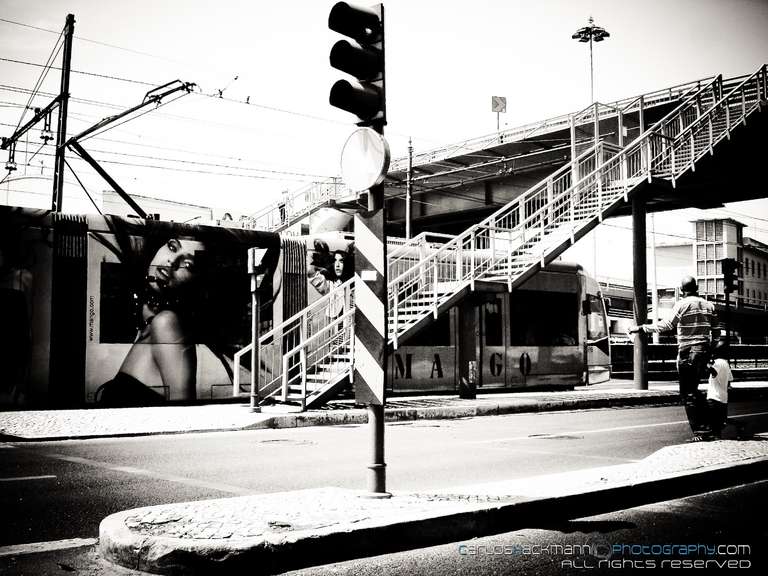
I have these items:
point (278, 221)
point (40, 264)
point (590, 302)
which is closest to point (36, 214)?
point (40, 264)

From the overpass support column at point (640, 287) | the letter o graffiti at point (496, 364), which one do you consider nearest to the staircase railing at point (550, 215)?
the overpass support column at point (640, 287)

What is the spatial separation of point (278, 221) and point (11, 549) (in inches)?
1330

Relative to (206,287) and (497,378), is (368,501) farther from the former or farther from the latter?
(497,378)

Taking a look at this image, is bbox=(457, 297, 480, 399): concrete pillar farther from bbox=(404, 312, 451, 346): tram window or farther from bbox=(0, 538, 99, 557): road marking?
bbox=(0, 538, 99, 557): road marking

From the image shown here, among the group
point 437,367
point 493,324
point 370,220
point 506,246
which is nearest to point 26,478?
point 370,220

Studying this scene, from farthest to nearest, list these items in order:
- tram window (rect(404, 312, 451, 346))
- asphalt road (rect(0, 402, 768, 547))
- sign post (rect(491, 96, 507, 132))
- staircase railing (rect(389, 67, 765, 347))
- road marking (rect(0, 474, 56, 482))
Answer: sign post (rect(491, 96, 507, 132)), tram window (rect(404, 312, 451, 346)), staircase railing (rect(389, 67, 765, 347)), road marking (rect(0, 474, 56, 482)), asphalt road (rect(0, 402, 768, 547))

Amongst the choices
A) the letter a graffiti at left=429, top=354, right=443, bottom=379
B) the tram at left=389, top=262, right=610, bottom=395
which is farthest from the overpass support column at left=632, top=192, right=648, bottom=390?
the letter a graffiti at left=429, top=354, right=443, bottom=379

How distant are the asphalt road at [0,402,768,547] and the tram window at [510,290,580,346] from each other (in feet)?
23.5

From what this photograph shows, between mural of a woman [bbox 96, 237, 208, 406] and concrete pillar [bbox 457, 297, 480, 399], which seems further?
concrete pillar [bbox 457, 297, 480, 399]

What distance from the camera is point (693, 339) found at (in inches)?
387

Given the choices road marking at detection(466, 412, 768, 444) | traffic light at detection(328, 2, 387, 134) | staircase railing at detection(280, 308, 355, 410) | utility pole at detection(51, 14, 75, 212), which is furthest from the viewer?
utility pole at detection(51, 14, 75, 212)

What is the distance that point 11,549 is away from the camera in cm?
498

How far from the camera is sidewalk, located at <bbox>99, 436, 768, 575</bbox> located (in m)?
4.48

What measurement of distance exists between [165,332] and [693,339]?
34.6 feet
